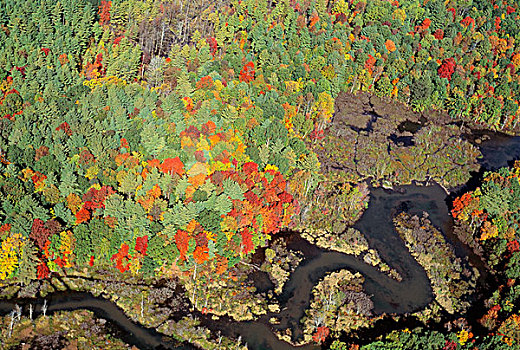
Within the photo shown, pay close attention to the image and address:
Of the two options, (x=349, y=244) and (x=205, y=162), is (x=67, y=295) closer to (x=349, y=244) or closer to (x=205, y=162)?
(x=205, y=162)

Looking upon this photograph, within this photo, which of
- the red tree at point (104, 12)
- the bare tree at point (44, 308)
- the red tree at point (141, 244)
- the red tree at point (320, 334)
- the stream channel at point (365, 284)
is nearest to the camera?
the bare tree at point (44, 308)

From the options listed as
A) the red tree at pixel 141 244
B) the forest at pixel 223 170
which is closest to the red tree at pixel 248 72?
the forest at pixel 223 170

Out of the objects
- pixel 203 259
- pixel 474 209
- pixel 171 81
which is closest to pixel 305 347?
pixel 203 259

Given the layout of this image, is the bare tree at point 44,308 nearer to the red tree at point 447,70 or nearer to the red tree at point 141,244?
the red tree at point 141,244

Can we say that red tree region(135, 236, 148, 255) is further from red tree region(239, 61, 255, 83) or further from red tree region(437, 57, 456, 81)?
red tree region(437, 57, 456, 81)

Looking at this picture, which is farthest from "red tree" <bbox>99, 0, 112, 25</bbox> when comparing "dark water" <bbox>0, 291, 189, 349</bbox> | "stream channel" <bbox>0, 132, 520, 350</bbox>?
"dark water" <bbox>0, 291, 189, 349</bbox>

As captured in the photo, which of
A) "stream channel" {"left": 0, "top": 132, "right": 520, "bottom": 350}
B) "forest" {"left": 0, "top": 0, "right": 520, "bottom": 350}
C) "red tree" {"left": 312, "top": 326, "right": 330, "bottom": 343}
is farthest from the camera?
"forest" {"left": 0, "top": 0, "right": 520, "bottom": 350}
